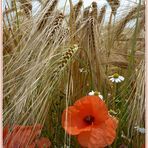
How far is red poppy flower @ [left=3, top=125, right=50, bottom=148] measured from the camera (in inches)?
26.8

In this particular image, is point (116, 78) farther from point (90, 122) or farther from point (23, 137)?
point (23, 137)

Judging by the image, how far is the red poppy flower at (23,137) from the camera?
0.68 metres

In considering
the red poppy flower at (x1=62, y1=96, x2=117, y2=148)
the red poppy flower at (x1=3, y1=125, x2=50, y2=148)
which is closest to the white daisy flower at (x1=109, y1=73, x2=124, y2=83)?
the red poppy flower at (x1=62, y1=96, x2=117, y2=148)

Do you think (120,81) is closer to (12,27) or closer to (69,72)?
(69,72)

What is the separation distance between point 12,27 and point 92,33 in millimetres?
169

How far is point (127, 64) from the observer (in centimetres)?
72

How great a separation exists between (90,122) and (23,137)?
0.13 metres

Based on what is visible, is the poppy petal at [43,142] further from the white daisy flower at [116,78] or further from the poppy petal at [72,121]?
the white daisy flower at [116,78]

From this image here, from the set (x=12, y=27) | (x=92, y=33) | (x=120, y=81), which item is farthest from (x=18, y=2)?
(x=120, y=81)

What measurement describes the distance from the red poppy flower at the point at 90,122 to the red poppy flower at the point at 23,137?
57 millimetres

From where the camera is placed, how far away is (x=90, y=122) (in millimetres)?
709

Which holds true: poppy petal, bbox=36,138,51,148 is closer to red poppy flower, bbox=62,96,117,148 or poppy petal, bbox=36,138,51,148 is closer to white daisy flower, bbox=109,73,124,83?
red poppy flower, bbox=62,96,117,148

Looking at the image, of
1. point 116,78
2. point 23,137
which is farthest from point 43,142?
point 116,78

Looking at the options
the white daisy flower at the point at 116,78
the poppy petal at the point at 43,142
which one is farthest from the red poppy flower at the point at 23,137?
the white daisy flower at the point at 116,78
